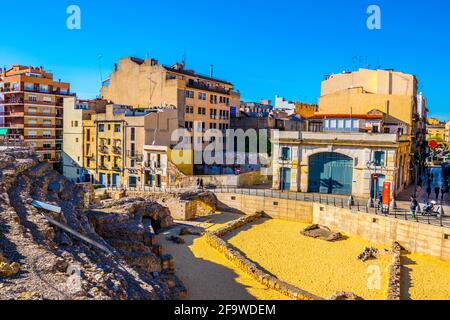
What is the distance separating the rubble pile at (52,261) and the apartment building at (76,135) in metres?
37.1

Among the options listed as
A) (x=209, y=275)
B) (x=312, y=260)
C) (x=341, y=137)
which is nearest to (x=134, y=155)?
(x=341, y=137)

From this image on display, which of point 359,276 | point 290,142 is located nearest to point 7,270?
point 359,276

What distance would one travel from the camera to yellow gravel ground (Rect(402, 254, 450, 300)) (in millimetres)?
24703

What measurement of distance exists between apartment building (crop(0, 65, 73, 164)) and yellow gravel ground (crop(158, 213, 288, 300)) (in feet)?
145

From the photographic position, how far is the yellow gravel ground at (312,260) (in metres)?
25.5

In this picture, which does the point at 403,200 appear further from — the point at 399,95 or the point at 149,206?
the point at 149,206

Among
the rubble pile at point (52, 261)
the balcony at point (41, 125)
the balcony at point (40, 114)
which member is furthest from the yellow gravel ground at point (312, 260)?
the balcony at point (40, 114)

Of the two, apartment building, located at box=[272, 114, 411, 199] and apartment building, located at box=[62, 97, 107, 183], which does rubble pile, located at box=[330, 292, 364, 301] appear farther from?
apartment building, located at box=[62, 97, 107, 183]

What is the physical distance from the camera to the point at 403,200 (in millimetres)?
42094

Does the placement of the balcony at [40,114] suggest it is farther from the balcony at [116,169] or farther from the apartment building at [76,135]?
the balcony at [116,169]

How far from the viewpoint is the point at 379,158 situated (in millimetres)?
43219

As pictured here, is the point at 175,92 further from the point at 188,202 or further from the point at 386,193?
the point at 386,193
